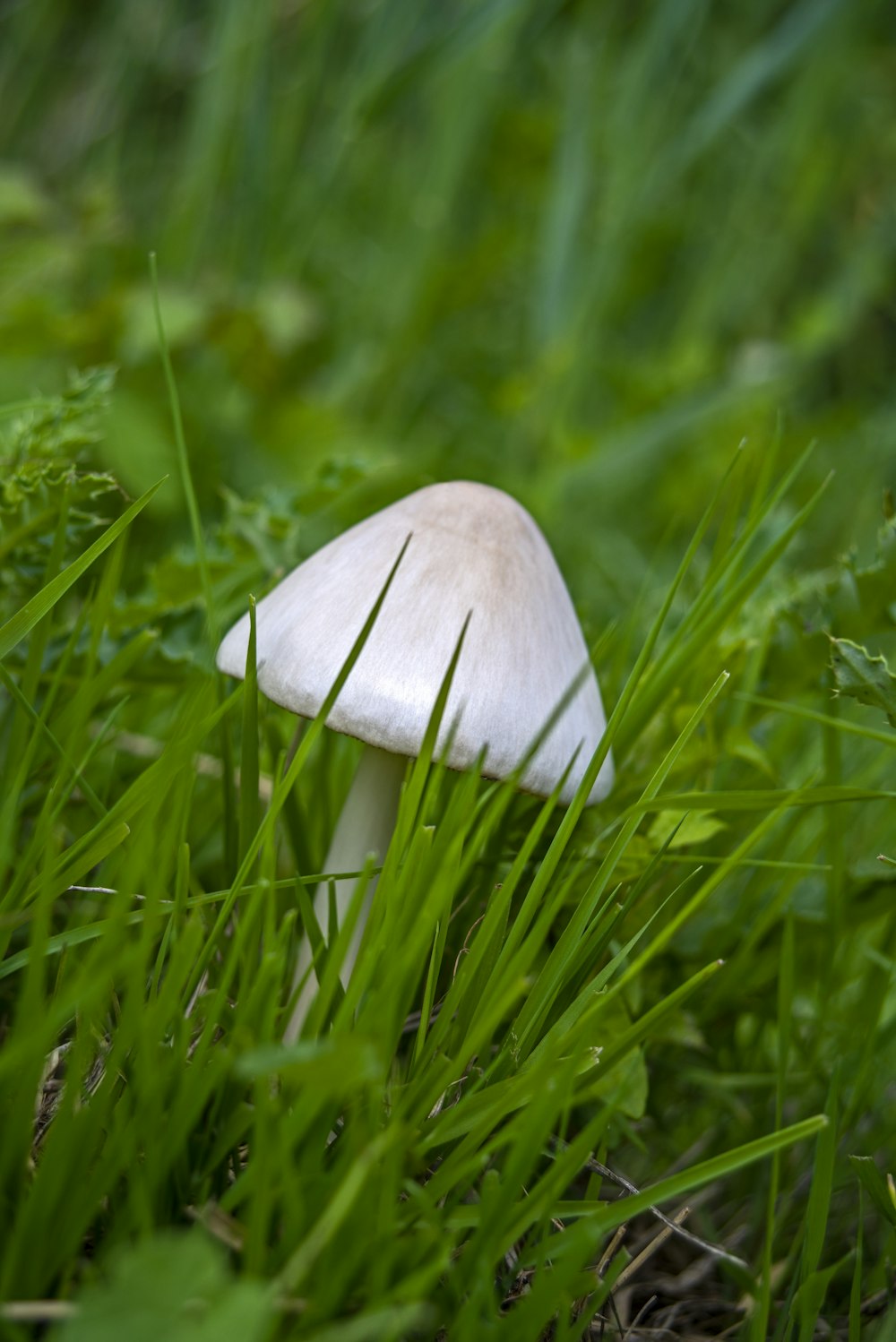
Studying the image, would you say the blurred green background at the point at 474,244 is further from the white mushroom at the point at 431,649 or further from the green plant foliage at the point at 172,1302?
the green plant foliage at the point at 172,1302

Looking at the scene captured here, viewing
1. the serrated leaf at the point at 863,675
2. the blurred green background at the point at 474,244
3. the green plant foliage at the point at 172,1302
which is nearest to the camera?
the green plant foliage at the point at 172,1302

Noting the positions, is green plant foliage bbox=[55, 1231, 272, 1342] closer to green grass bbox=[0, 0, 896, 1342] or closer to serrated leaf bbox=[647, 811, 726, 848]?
green grass bbox=[0, 0, 896, 1342]

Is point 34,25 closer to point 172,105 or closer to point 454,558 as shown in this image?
point 172,105

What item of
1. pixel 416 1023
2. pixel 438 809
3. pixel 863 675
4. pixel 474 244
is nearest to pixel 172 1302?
pixel 416 1023

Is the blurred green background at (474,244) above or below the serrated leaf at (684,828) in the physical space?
above

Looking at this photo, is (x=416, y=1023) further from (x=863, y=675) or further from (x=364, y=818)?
(x=863, y=675)

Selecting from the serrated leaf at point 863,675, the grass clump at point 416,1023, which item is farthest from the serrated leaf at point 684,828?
the serrated leaf at point 863,675

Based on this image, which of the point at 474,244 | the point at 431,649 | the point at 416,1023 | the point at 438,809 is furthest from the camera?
the point at 474,244
